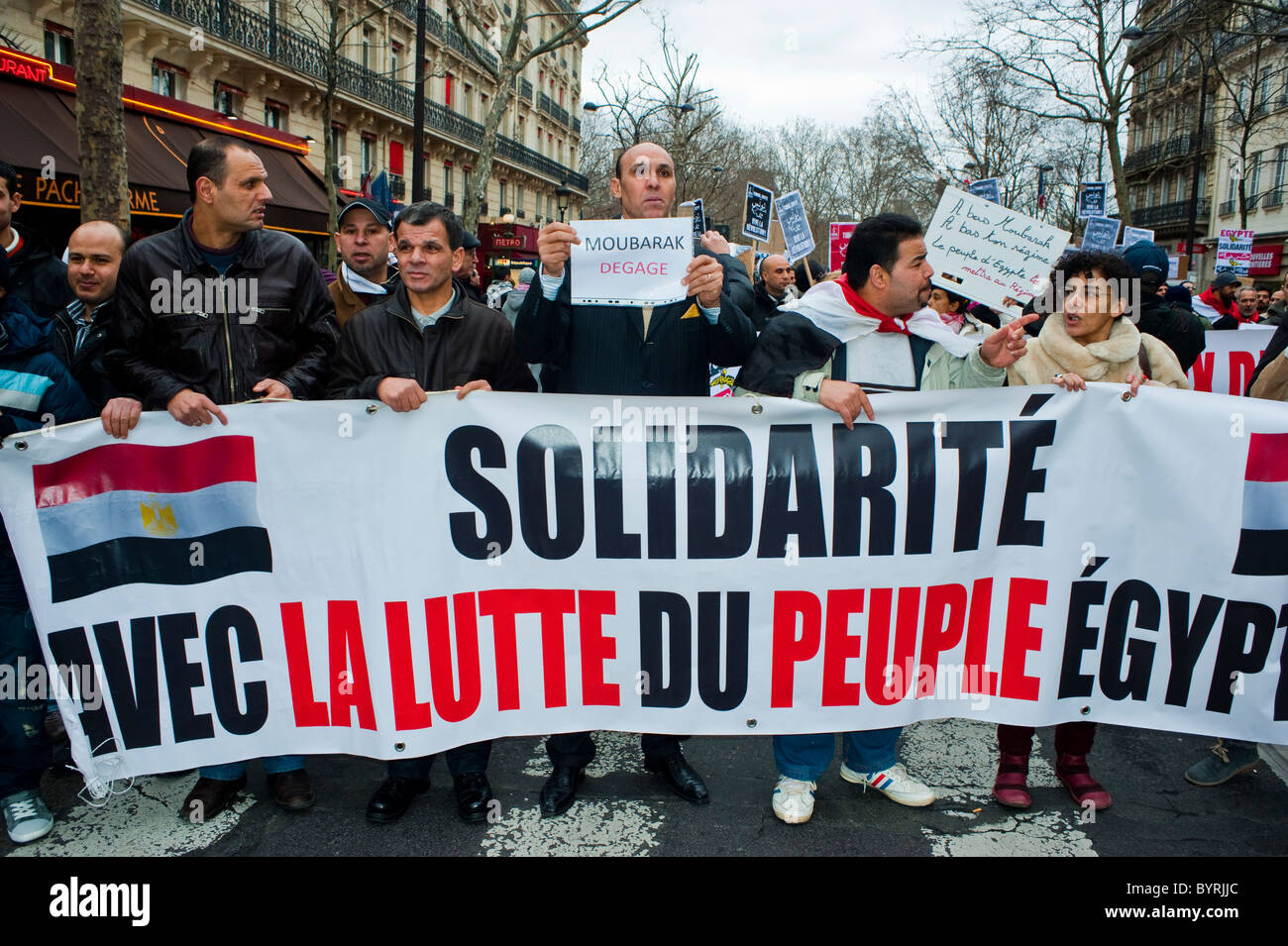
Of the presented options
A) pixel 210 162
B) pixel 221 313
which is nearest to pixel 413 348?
pixel 221 313

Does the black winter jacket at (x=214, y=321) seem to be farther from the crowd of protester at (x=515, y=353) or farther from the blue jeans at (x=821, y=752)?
the blue jeans at (x=821, y=752)

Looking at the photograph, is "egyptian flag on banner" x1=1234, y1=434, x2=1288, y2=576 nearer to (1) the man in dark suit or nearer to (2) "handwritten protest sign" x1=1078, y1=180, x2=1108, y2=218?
(1) the man in dark suit

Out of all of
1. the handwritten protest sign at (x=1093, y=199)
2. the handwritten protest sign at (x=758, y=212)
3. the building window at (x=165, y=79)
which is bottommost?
the handwritten protest sign at (x=758, y=212)

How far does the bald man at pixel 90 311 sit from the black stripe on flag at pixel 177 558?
72 centimetres

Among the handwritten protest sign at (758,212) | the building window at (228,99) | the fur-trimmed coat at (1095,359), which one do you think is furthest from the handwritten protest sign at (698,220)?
the building window at (228,99)

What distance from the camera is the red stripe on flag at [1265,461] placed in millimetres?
3113

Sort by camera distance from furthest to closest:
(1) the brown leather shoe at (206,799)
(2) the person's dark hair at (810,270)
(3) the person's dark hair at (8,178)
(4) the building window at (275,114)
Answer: (4) the building window at (275,114) → (2) the person's dark hair at (810,270) → (3) the person's dark hair at (8,178) → (1) the brown leather shoe at (206,799)

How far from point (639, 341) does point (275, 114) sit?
25414mm

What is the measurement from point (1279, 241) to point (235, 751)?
4287cm

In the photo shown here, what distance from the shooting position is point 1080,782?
343 cm

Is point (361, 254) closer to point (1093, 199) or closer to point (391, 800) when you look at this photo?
point (391, 800)

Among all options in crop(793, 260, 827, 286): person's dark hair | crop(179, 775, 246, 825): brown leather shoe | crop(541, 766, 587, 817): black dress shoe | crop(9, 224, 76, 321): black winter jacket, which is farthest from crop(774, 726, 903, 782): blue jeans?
crop(793, 260, 827, 286): person's dark hair

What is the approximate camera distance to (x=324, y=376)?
3666mm
